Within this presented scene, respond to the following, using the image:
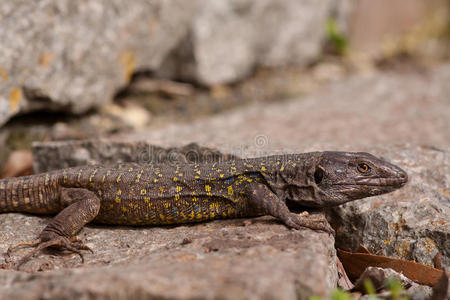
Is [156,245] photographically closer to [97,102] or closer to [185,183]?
[185,183]

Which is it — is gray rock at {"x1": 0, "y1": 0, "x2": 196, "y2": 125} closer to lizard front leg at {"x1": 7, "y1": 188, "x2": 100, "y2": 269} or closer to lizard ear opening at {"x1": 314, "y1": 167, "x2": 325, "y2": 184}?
lizard front leg at {"x1": 7, "y1": 188, "x2": 100, "y2": 269}

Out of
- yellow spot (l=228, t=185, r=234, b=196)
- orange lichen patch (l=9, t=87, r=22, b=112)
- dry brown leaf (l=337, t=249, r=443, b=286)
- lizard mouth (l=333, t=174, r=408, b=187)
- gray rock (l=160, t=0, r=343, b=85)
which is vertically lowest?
dry brown leaf (l=337, t=249, r=443, b=286)

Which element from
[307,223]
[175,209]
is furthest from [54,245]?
[307,223]

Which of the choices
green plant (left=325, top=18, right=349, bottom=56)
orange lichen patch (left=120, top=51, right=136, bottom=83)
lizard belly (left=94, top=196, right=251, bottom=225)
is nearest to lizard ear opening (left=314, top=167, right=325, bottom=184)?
lizard belly (left=94, top=196, right=251, bottom=225)

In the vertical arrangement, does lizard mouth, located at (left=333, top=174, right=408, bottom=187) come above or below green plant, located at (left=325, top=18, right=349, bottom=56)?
below

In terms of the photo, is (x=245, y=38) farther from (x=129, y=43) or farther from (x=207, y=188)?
(x=207, y=188)

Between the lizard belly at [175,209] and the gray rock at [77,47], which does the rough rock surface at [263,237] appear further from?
the gray rock at [77,47]

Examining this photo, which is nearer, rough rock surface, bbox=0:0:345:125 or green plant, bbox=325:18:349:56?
rough rock surface, bbox=0:0:345:125
